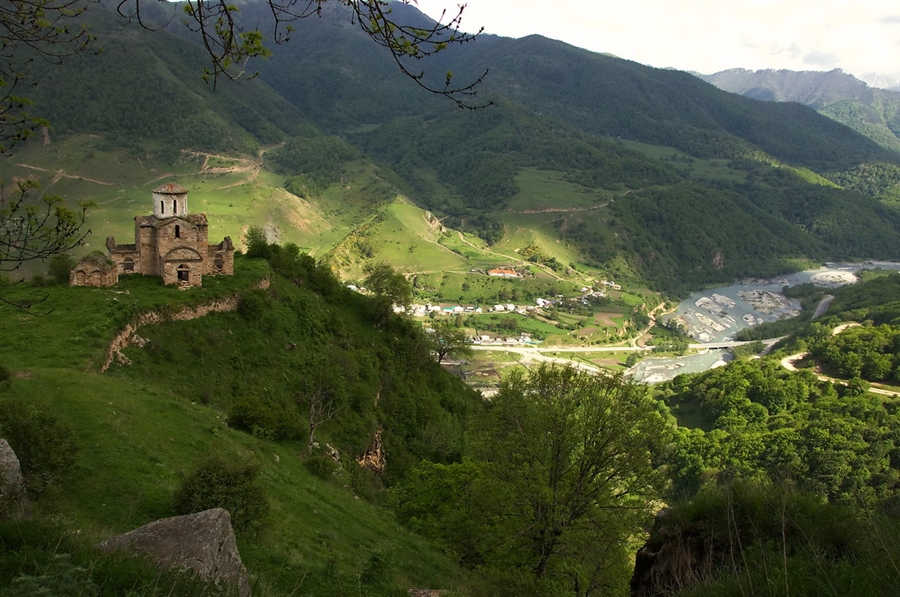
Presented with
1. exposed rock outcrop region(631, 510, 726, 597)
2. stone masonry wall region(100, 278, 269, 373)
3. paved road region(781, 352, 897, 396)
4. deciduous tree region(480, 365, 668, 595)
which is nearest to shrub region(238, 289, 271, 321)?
stone masonry wall region(100, 278, 269, 373)

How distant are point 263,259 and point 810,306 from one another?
367 ft

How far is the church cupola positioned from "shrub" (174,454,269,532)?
64.5ft

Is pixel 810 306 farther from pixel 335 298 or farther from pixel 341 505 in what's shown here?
pixel 341 505

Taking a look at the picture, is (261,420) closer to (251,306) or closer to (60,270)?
(251,306)

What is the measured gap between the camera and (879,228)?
182750 millimetres

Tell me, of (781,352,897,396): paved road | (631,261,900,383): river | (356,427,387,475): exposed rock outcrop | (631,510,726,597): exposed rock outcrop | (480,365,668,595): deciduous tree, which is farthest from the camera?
(631,261,900,383): river

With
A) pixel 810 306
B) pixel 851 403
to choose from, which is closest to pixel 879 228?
pixel 810 306

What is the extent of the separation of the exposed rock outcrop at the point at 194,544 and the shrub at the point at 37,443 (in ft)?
13.8

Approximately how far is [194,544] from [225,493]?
3954mm

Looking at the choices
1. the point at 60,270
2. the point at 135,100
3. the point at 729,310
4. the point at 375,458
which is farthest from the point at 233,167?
the point at 375,458

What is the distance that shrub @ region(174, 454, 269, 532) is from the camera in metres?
11.4

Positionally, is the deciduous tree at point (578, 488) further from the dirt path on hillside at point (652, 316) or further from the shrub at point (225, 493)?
the dirt path on hillside at point (652, 316)

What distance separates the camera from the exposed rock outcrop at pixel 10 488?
7.66 meters

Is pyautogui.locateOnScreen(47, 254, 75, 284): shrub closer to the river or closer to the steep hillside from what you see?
the river
